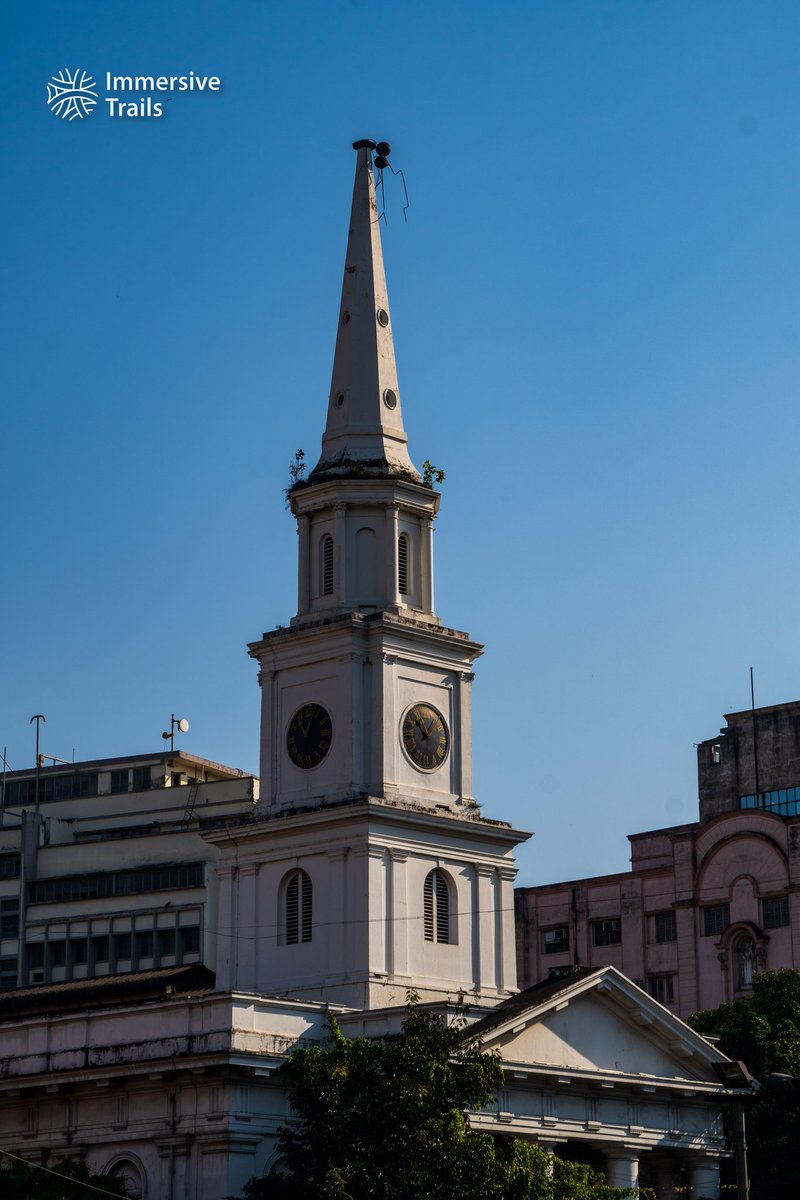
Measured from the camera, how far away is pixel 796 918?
110m

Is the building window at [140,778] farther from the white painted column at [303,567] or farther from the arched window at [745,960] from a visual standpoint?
the white painted column at [303,567]

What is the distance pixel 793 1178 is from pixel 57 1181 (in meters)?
26.1

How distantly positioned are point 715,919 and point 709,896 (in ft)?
3.75

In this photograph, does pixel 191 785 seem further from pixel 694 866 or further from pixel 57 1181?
pixel 57 1181

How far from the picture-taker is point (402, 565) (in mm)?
69812

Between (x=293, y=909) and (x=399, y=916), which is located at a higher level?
(x=293, y=909)

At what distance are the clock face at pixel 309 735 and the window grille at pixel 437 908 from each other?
4.67 metres

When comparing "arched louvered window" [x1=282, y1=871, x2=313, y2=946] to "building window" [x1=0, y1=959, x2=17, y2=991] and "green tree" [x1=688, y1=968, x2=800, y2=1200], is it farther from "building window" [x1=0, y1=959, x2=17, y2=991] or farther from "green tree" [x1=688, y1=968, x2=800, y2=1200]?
"building window" [x1=0, y1=959, x2=17, y2=991]

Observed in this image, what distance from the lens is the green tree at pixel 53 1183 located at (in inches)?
2132

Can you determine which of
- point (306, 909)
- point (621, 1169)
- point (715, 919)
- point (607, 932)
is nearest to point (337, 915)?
point (306, 909)

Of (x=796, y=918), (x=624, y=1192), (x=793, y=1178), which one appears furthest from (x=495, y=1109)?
(x=796, y=918)

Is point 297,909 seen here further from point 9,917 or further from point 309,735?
point 9,917

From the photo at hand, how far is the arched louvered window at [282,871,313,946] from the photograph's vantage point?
65.6 metres

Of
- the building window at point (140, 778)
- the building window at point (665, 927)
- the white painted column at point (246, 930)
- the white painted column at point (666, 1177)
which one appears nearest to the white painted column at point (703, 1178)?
the white painted column at point (666, 1177)
